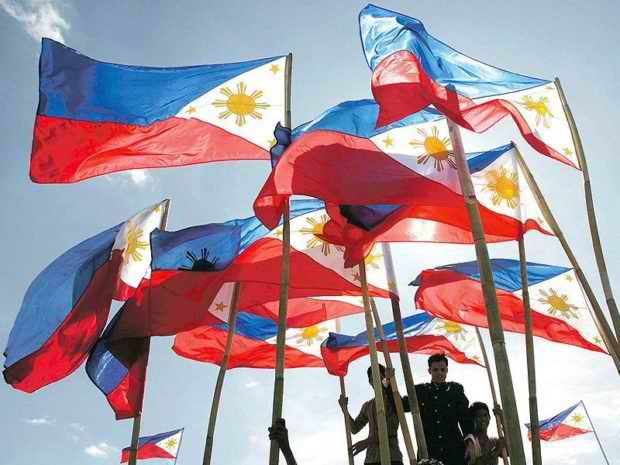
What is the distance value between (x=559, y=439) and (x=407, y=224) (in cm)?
1706

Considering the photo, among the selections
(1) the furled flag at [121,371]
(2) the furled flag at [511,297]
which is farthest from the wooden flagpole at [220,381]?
(2) the furled flag at [511,297]

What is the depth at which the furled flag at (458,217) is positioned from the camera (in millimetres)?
9396

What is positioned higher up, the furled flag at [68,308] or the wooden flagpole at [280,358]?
the furled flag at [68,308]

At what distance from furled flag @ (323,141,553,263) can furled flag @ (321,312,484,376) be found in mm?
3276

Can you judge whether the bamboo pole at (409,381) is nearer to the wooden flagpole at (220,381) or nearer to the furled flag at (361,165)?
the furled flag at (361,165)

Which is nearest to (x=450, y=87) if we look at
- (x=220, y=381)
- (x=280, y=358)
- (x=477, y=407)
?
(x=280, y=358)

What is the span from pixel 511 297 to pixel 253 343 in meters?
5.35

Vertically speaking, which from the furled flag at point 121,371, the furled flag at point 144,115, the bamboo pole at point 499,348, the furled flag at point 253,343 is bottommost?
the bamboo pole at point 499,348

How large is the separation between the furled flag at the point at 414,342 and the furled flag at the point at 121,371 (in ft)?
13.6

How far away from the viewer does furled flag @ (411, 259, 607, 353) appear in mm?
10695

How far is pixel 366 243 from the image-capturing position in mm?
9266

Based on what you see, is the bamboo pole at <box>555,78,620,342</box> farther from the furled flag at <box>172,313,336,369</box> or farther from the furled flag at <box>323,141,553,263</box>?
the furled flag at <box>172,313,336,369</box>

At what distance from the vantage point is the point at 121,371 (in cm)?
999

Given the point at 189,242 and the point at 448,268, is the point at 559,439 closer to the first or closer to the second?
the point at 448,268
